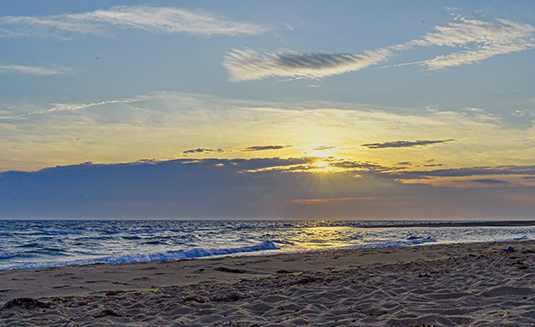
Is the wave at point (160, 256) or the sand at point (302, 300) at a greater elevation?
the sand at point (302, 300)

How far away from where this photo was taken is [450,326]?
471cm

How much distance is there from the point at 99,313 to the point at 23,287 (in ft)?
15.5

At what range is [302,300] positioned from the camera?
6.75 meters

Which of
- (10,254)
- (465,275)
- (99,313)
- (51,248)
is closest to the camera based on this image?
(99,313)

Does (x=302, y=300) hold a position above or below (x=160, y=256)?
above

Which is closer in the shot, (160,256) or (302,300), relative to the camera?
(302,300)

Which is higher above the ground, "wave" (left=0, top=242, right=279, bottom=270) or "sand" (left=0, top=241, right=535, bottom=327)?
"sand" (left=0, top=241, right=535, bottom=327)

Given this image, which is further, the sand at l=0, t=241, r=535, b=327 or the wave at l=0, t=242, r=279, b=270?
the wave at l=0, t=242, r=279, b=270

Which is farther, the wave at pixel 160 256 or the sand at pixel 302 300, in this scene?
the wave at pixel 160 256

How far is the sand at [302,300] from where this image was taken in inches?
210

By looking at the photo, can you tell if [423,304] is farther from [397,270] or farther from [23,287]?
[23,287]

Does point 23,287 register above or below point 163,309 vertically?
below

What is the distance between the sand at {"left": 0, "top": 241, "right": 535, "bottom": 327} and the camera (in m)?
5.33

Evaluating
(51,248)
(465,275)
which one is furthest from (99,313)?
(51,248)
